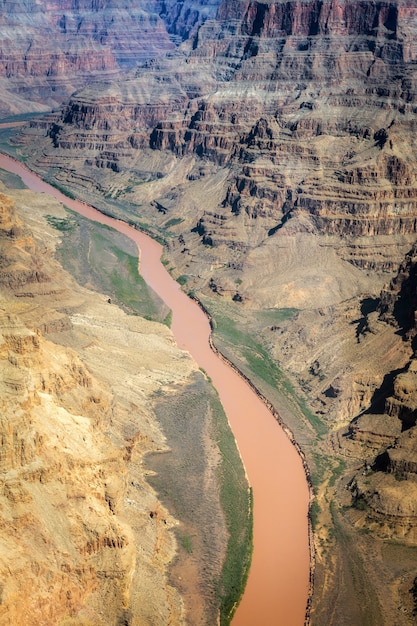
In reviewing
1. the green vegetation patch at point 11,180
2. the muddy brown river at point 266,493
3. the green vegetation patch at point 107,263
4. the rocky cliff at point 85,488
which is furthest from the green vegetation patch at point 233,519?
the green vegetation patch at point 11,180

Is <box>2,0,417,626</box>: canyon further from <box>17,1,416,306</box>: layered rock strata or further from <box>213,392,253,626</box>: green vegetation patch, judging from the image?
<box>213,392,253,626</box>: green vegetation patch

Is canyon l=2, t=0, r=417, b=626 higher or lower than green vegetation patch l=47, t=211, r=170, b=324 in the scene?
higher

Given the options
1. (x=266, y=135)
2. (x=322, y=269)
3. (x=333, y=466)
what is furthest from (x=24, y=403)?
(x=266, y=135)

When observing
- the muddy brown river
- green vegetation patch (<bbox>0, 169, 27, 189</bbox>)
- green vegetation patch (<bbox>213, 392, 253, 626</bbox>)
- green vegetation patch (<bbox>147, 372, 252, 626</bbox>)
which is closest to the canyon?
the muddy brown river

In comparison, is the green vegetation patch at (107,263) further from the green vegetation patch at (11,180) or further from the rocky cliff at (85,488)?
the rocky cliff at (85,488)

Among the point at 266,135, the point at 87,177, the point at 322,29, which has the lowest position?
the point at 87,177

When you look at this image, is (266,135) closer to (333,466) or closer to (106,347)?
(106,347)
